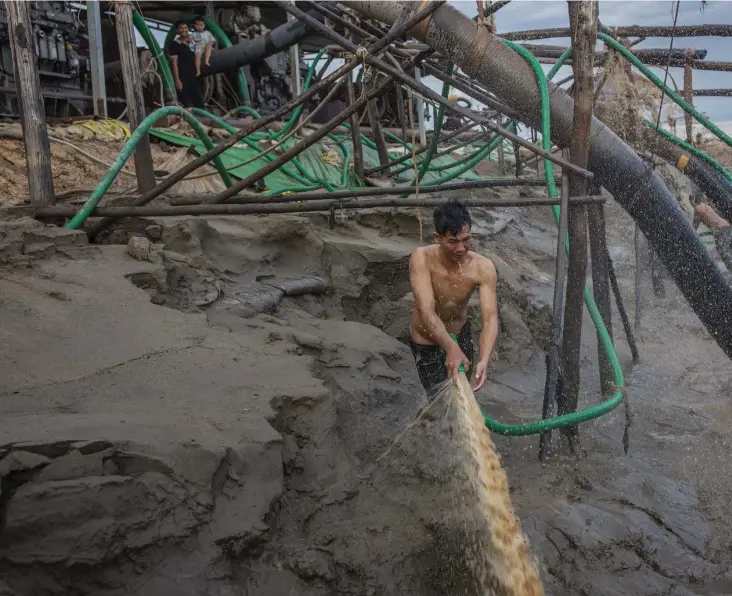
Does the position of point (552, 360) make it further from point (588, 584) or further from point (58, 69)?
point (58, 69)

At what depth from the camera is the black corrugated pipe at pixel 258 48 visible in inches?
407

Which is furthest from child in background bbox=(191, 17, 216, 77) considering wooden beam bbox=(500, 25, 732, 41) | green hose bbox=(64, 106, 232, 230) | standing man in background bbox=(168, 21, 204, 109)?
green hose bbox=(64, 106, 232, 230)

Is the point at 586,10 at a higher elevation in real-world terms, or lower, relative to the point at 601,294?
higher

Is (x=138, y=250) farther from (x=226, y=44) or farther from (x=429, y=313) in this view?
(x=226, y=44)

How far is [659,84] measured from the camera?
16.7 ft

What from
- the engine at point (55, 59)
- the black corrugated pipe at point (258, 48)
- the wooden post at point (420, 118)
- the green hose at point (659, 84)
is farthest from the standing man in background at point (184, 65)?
the green hose at point (659, 84)

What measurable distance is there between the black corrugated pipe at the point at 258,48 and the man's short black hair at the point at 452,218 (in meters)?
7.76

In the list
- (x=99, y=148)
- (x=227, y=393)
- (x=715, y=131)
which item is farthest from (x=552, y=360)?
(x=99, y=148)

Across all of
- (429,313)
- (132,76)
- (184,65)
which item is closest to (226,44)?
(184,65)

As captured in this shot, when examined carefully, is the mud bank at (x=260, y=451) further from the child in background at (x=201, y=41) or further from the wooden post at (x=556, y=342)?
the child in background at (x=201, y=41)

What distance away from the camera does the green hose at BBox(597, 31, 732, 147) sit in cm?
496

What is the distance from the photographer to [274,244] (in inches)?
213

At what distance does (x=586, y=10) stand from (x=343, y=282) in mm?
2806

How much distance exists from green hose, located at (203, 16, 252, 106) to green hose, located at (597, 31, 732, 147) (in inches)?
290
